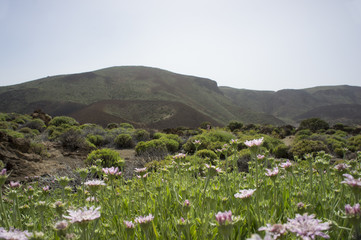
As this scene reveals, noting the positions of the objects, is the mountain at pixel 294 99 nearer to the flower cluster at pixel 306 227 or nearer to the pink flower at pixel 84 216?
the flower cluster at pixel 306 227

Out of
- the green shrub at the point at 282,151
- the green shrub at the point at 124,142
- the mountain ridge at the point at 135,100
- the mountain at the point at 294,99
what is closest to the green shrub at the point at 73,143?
the green shrub at the point at 124,142

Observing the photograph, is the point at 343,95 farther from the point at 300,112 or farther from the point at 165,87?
the point at 165,87

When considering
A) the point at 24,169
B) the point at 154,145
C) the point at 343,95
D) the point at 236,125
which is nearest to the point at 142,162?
the point at 154,145

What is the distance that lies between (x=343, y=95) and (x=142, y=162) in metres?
141

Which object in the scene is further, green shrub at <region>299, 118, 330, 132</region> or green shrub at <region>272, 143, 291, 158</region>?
green shrub at <region>299, 118, 330, 132</region>

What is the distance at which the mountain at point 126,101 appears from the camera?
1943 inches

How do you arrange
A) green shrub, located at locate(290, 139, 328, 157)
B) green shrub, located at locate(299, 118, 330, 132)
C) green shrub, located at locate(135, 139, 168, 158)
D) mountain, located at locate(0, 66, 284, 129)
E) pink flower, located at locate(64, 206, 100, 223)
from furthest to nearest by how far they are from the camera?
mountain, located at locate(0, 66, 284, 129) → green shrub, located at locate(299, 118, 330, 132) → green shrub, located at locate(135, 139, 168, 158) → green shrub, located at locate(290, 139, 328, 157) → pink flower, located at locate(64, 206, 100, 223)

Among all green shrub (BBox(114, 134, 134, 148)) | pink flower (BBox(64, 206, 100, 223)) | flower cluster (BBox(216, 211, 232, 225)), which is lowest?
green shrub (BBox(114, 134, 134, 148))

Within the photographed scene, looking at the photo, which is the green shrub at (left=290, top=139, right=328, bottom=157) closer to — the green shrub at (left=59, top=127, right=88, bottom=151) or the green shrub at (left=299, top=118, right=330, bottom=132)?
the green shrub at (left=59, top=127, right=88, bottom=151)

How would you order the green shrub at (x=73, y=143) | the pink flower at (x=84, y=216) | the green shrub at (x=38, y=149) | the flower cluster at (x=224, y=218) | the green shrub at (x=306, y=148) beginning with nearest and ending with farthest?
1. the flower cluster at (x=224, y=218)
2. the pink flower at (x=84, y=216)
3. the green shrub at (x=38, y=149)
4. the green shrub at (x=306, y=148)
5. the green shrub at (x=73, y=143)

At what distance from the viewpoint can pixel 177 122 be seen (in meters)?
46.7

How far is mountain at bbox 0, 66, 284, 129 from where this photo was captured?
162ft

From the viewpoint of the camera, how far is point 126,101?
2277 inches

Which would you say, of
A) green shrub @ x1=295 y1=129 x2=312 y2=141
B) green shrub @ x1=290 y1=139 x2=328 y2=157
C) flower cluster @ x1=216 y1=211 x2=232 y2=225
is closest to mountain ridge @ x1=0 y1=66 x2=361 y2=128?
green shrub @ x1=295 y1=129 x2=312 y2=141
